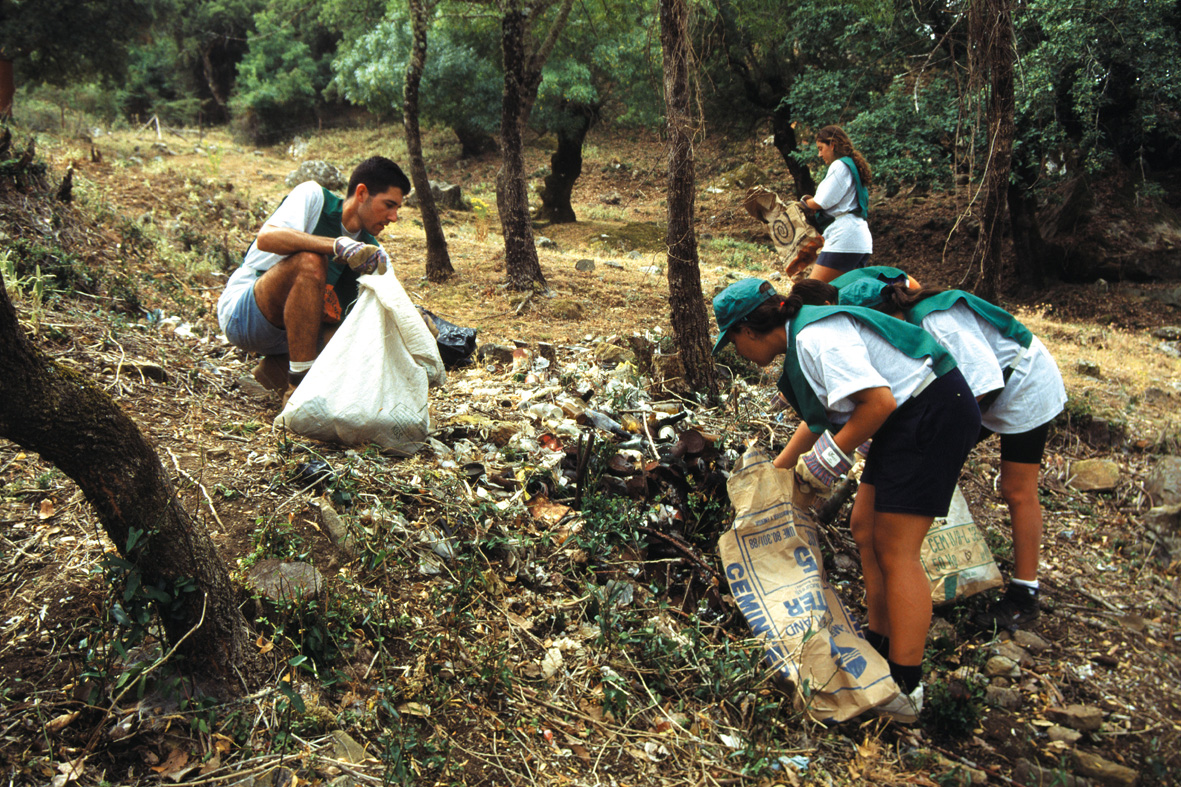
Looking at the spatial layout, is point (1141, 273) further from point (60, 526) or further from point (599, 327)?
point (60, 526)

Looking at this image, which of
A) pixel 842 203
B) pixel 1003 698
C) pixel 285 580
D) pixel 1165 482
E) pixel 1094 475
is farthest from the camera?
pixel 842 203

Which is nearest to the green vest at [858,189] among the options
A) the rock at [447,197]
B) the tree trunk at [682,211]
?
the tree trunk at [682,211]

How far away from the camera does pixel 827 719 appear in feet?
6.92

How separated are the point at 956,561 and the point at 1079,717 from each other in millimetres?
657

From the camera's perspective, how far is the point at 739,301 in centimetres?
221

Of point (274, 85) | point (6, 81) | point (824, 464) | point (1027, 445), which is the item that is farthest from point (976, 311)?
point (274, 85)

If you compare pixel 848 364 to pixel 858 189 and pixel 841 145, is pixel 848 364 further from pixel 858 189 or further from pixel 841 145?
pixel 841 145

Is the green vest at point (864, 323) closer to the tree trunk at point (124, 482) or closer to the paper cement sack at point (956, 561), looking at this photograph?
the paper cement sack at point (956, 561)

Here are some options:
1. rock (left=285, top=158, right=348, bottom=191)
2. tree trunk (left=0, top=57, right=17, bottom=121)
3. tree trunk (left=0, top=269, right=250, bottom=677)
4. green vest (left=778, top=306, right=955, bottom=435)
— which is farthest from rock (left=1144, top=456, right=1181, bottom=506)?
tree trunk (left=0, top=57, right=17, bottom=121)

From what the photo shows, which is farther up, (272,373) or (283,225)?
(283,225)

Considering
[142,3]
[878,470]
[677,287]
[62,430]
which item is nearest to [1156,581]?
[878,470]

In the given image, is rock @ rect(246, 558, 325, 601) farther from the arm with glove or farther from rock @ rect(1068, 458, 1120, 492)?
A: rock @ rect(1068, 458, 1120, 492)

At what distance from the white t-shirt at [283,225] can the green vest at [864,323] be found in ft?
6.76

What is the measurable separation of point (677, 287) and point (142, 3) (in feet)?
54.4
